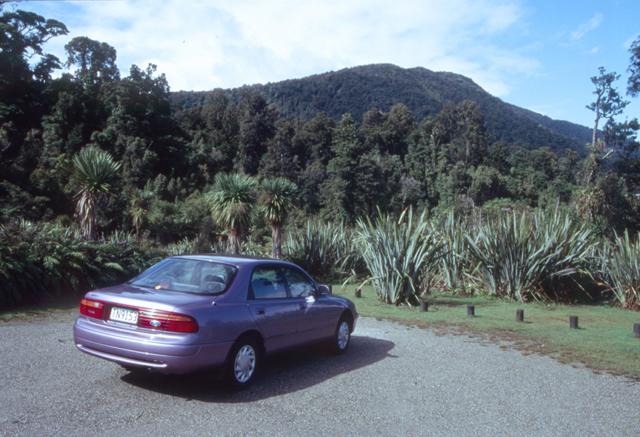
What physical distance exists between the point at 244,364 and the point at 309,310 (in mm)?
1361

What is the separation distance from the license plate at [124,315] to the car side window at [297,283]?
6.75ft

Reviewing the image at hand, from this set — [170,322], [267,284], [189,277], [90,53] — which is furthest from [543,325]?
[90,53]

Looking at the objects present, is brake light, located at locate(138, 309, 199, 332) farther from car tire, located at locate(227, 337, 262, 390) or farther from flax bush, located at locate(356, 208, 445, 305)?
flax bush, located at locate(356, 208, 445, 305)

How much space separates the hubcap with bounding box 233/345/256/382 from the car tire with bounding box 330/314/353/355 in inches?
72.3

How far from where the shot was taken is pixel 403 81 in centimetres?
19612

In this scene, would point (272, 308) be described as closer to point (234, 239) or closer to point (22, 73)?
point (234, 239)

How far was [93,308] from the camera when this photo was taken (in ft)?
17.2

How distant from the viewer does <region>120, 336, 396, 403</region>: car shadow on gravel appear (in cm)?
518

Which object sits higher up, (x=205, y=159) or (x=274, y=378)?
(x=205, y=159)

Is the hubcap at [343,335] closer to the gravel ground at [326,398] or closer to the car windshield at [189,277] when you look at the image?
the gravel ground at [326,398]

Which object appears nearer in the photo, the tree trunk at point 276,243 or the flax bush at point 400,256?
the flax bush at point 400,256

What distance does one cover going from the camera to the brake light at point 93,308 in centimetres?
516

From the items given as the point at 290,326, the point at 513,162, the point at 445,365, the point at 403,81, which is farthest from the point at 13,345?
the point at 403,81

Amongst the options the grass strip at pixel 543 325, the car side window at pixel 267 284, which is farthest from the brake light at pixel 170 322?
the grass strip at pixel 543 325
